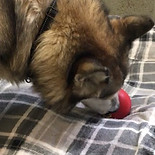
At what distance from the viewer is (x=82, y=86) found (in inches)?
47.8

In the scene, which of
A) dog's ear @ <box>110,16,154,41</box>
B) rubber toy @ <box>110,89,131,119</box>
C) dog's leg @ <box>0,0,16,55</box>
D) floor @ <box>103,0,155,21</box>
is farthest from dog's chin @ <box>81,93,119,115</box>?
floor @ <box>103,0,155,21</box>

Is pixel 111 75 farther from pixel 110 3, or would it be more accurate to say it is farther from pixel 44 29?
pixel 110 3

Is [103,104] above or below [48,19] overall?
below

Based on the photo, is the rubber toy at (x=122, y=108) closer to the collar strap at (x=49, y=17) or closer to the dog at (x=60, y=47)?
the dog at (x=60, y=47)

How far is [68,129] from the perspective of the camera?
1452 millimetres

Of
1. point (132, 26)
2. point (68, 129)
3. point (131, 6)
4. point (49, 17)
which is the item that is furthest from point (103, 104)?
point (131, 6)

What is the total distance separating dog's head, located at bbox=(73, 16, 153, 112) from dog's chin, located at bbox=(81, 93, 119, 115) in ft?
0.23

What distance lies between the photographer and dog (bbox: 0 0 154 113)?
46.9 inches

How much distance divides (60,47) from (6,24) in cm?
21

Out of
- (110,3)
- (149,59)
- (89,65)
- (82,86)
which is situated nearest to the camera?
(89,65)

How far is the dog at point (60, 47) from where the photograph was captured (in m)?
1.19

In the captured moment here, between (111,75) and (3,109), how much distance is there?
0.54 meters

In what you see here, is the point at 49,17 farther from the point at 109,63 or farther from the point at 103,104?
the point at 103,104

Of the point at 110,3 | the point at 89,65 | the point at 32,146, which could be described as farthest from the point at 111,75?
the point at 110,3
